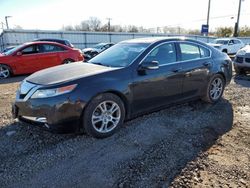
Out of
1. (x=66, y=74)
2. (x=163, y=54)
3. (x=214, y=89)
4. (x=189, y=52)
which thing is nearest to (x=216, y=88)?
(x=214, y=89)

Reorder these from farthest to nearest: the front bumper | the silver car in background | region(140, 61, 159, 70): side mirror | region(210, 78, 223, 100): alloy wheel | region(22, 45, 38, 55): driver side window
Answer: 1. region(22, 45, 38, 55): driver side window
2. the silver car in background
3. region(210, 78, 223, 100): alloy wheel
4. region(140, 61, 159, 70): side mirror
5. the front bumper

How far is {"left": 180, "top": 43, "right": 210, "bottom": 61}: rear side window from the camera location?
4988 mm

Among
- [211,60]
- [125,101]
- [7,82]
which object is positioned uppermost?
[211,60]

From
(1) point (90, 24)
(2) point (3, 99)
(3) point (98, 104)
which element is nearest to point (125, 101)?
(3) point (98, 104)

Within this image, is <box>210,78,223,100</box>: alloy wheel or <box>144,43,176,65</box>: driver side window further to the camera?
<box>210,78,223,100</box>: alloy wheel

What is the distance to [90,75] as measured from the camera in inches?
151

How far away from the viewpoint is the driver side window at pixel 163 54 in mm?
4488

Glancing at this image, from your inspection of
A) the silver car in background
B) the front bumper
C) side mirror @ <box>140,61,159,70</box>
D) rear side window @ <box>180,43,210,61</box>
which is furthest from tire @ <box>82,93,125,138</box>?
the silver car in background

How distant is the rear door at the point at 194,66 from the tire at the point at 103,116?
5.27 feet

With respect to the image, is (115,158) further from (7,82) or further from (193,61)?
(7,82)

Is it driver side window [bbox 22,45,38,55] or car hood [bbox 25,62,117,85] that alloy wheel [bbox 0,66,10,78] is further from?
car hood [bbox 25,62,117,85]

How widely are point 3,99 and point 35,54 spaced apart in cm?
454

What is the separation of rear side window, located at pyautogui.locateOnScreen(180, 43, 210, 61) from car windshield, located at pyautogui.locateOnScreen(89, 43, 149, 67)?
83 centimetres

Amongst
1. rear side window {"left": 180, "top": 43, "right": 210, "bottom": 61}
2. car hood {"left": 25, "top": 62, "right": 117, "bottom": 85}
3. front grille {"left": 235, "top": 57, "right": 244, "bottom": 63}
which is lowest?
front grille {"left": 235, "top": 57, "right": 244, "bottom": 63}
